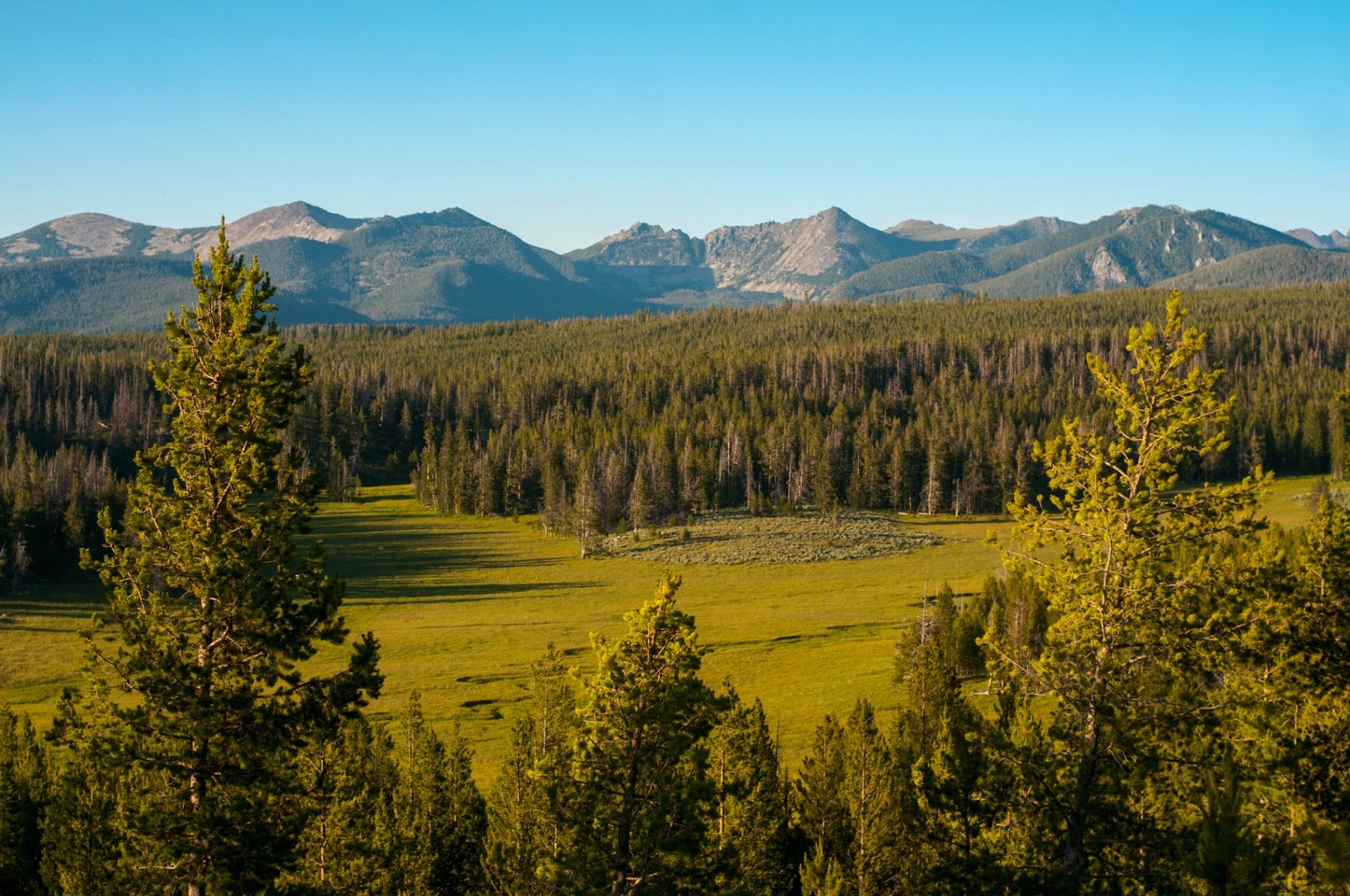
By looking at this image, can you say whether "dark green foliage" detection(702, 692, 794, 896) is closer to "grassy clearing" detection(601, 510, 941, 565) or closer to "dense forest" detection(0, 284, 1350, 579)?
"grassy clearing" detection(601, 510, 941, 565)

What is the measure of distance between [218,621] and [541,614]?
2984 inches

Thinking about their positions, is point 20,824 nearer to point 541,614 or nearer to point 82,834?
point 82,834

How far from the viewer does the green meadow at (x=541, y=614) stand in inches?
2430

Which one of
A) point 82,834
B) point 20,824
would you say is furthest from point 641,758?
point 20,824

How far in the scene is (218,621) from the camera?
15.1 metres

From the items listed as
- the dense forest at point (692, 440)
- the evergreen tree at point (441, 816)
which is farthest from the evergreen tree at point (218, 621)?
the dense forest at point (692, 440)

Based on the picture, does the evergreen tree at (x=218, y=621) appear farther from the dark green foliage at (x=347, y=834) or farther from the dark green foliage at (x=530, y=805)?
the dark green foliage at (x=347, y=834)

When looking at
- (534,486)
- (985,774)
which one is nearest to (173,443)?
(985,774)

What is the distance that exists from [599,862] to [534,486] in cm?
14631

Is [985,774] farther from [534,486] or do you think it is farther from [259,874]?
[534,486]

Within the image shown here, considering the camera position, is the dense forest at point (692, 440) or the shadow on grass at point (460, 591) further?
the dense forest at point (692, 440)

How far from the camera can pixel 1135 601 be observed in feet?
50.1

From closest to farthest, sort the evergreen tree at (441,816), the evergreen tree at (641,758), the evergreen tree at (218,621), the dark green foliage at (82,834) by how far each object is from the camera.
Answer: the evergreen tree at (218,621) → the evergreen tree at (641,758) → the dark green foliage at (82,834) → the evergreen tree at (441,816)

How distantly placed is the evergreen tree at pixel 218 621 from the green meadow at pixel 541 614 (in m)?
33.3
